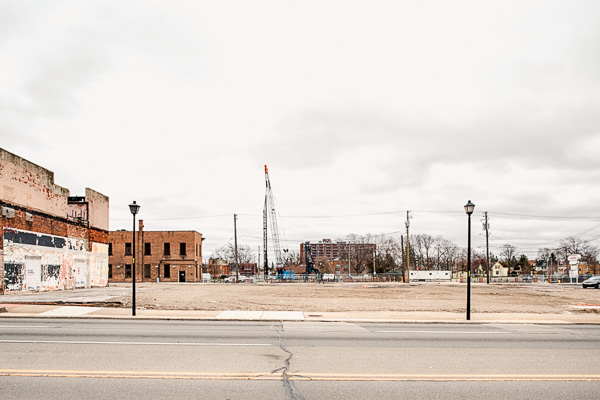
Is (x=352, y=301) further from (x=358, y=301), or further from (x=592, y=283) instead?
(x=592, y=283)

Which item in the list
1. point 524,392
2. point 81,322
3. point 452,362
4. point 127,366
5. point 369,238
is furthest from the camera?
point 369,238

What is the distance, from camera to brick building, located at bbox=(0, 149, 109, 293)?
107ft

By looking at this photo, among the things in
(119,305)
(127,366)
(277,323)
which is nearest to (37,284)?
(119,305)

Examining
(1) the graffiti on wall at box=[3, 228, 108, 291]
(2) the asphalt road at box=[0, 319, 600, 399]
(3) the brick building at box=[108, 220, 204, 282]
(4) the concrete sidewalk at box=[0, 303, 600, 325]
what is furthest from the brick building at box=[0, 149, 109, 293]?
(3) the brick building at box=[108, 220, 204, 282]

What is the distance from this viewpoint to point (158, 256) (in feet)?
267

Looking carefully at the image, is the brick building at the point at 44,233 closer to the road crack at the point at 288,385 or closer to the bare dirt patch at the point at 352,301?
the bare dirt patch at the point at 352,301

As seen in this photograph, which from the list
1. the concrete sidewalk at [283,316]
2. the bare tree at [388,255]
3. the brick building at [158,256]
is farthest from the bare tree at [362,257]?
the concrete sidewalk at [283,316]

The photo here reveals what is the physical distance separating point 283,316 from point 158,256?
65197mm

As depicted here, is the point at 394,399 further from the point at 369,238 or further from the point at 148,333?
the point at 369,238

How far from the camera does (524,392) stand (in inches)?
303

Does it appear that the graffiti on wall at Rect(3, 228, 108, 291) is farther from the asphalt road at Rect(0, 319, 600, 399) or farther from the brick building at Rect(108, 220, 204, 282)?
the brick building at Rect(108, 220, 204, 282)

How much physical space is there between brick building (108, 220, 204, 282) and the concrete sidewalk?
58.6 m

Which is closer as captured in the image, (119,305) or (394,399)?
(394,399)

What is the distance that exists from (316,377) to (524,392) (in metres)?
3.29
